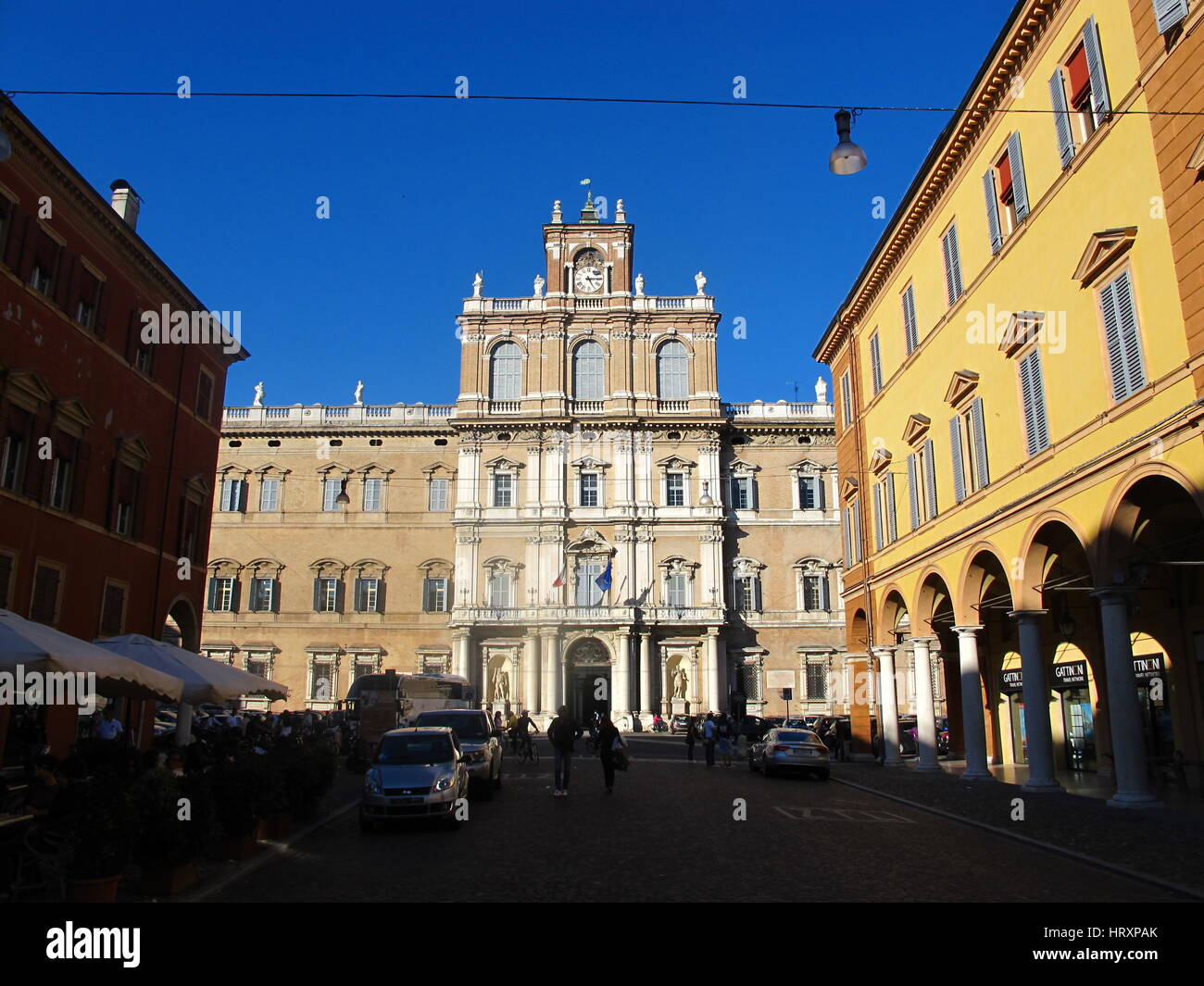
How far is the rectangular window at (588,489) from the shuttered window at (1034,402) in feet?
108

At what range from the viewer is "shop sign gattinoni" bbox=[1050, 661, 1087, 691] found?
74.3 feet

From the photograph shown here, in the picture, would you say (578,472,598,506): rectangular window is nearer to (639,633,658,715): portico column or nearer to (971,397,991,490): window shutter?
(639,633,658,715): portico column

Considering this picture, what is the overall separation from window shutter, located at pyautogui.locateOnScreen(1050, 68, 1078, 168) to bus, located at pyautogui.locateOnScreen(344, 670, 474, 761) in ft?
72.7

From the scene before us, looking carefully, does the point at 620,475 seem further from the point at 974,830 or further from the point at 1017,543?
the point at 974,830

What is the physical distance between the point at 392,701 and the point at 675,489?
24279 millimetres

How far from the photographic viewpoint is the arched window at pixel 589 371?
52.0 metres

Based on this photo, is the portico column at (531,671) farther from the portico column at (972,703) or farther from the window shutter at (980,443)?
the window shutter at (980,443)

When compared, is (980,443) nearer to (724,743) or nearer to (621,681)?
(724,743)

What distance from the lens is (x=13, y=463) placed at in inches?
764

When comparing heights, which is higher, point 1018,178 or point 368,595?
point 1018,178

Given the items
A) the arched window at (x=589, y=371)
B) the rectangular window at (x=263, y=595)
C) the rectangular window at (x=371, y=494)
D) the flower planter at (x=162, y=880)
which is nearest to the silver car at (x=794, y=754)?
the flower planter at (x=162, y=880)

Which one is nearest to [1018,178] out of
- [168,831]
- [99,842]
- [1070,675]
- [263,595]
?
[1070,675]
